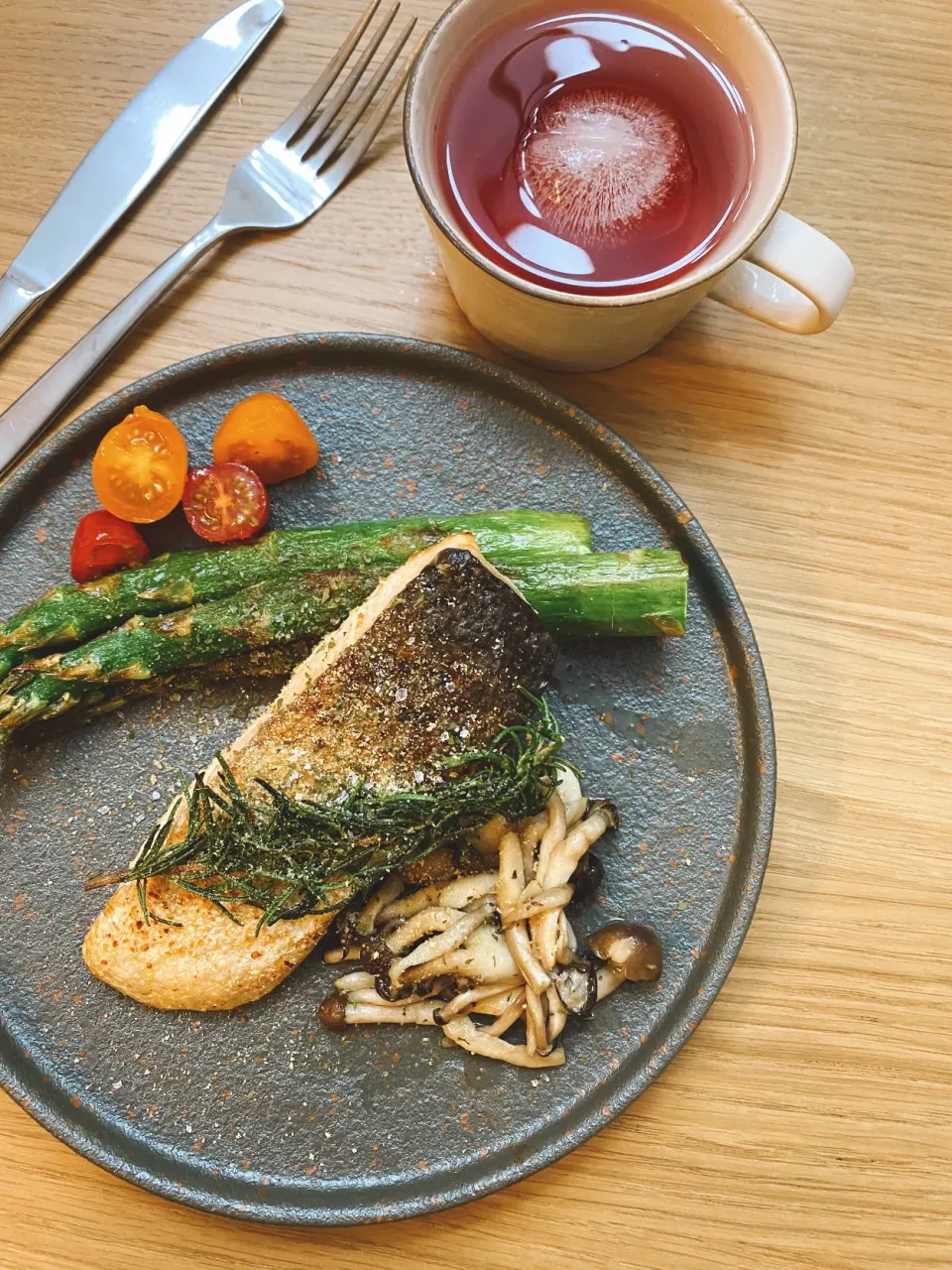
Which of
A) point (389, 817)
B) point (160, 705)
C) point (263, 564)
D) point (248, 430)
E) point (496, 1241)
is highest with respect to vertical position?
point (248, 430)

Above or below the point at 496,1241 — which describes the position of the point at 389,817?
above

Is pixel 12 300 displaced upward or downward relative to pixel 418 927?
upward

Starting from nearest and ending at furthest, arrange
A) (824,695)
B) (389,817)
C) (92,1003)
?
(389,817)
(92,1003)
(824,695)

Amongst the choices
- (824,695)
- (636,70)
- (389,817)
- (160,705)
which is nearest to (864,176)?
(636,70)

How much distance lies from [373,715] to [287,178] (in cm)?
152

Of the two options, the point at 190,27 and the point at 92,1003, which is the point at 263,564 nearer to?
the point at 92,1003

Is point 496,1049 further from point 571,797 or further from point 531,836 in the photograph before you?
point 571,797

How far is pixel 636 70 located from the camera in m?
2.15

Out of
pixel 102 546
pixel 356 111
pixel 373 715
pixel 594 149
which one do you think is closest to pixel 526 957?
pixel 373 715

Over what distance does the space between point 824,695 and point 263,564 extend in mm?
1481

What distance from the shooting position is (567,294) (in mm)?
2012

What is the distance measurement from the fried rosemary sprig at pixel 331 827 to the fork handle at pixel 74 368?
3.41 ft

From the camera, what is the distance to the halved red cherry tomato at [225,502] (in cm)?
236

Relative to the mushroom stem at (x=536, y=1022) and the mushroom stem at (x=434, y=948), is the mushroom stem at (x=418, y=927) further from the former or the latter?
the mushroom stem at (x=536, y=1022)
